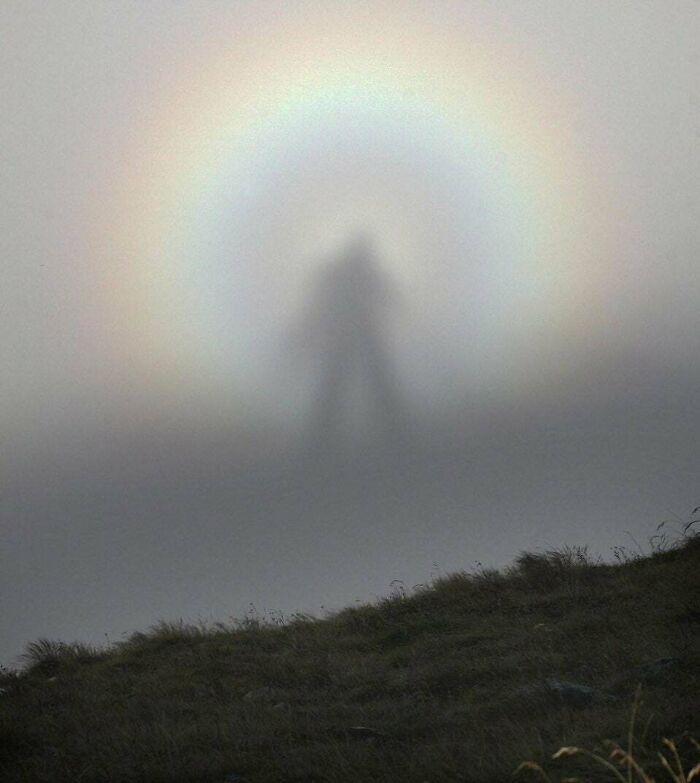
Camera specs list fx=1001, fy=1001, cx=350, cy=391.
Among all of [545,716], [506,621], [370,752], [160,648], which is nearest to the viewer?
[370,752]

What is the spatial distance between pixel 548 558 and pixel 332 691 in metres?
7.10

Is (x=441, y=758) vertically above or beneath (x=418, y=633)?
beneath

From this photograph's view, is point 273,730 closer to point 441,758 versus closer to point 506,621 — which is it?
point 441,758

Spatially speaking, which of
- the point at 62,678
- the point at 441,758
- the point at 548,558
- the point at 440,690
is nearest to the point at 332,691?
the point at 440,690

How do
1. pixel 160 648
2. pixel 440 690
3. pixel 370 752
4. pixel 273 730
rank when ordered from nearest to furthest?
pixel 370 752
pixel 273 730
pixel 440 690
pixel 160 648

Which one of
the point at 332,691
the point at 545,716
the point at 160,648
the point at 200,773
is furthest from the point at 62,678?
the point at 545,716

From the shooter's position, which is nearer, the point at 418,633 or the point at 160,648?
the point at 418,633

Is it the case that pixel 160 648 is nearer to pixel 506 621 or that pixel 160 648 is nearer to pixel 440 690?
pixel 506 621

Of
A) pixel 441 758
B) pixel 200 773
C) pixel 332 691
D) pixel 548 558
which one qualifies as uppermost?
pixel 548 558

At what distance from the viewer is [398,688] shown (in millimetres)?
11156

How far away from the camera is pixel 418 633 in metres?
14.6

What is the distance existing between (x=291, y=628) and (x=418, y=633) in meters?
3.04

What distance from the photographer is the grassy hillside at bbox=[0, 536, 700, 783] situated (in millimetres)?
7738

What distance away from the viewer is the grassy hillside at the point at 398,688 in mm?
7738
